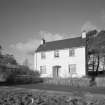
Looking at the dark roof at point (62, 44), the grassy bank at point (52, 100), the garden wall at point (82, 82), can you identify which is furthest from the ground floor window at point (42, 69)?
the grassy bank at point (52, 100)

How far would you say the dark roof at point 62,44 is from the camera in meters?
27.1

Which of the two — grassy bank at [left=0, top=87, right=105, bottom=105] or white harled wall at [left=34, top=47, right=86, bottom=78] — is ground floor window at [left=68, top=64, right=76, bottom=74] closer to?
white harled wall at [left=34, top=47, right=86, bottom=78]

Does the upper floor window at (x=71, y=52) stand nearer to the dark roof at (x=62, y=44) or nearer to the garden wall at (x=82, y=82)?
the dark roof at (x=62, y=44)

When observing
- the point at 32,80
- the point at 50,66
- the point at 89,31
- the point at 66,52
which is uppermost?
the point at 89,31

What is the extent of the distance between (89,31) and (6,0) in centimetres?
1899

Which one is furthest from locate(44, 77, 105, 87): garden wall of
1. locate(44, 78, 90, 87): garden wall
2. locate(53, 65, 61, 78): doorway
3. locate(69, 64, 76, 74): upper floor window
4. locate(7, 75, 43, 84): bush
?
locate(53, 65, 61, 78): doorway

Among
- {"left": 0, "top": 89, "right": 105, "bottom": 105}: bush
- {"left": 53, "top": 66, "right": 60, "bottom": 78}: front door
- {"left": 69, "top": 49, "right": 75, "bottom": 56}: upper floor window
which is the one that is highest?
{"left": 69, "top": 49, "right": 75, "bottom": 56}: upper floor window

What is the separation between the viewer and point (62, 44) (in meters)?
29.2

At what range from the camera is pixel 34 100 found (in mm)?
8273

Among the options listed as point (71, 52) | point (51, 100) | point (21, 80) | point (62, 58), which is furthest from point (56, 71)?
point (51, 100)

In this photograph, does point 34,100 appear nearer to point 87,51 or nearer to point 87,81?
point 87,81

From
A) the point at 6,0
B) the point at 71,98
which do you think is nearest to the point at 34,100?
the point at 71,98

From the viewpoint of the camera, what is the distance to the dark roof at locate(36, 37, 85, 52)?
89.0 ft

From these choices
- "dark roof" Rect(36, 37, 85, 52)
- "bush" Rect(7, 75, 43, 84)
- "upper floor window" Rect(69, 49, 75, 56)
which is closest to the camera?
"bush" Rect(7, 75, 43, 84)
